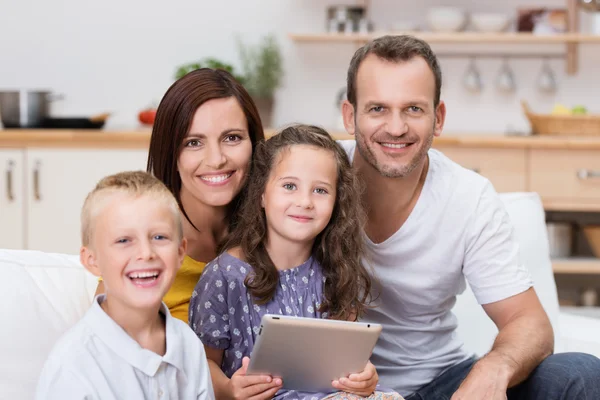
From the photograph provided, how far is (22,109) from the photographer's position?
4031mm

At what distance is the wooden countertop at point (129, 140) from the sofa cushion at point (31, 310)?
211 cm

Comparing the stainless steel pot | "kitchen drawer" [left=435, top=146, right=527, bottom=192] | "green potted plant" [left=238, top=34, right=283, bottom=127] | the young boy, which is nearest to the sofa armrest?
the young boy

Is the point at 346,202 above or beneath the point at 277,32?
beneath

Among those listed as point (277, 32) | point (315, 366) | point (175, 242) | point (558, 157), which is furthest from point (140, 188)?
point (277, 32)

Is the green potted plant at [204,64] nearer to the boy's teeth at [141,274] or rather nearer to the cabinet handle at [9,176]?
the cabinet handle at [9,176]

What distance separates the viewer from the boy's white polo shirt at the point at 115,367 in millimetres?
1399

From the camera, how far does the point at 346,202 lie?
1.91 meters

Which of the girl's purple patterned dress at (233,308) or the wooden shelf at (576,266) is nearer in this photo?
the girl's purple patterned dress at (233,308)

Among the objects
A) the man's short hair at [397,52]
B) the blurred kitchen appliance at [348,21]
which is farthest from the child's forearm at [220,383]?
the blurred kitchen appliance at [348,21]

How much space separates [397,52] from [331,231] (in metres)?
0.45

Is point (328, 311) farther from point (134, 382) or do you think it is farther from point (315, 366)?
point (134, 382)

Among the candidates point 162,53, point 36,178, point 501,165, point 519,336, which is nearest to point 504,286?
point 519,336

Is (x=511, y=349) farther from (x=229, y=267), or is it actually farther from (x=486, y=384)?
(x=229, y=267)

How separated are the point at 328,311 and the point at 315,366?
0.71 feet
